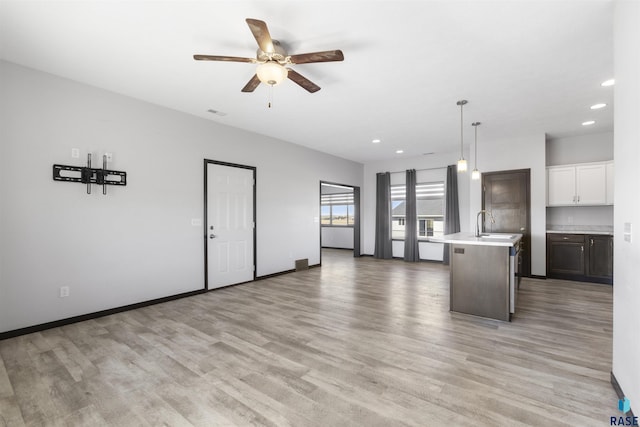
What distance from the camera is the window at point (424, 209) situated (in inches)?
308

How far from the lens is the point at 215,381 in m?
2.23

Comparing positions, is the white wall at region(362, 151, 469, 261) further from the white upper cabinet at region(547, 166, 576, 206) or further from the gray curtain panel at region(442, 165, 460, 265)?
the white upper cabinet at region(547, 166, 576, 206)

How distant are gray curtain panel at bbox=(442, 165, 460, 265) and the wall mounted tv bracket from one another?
6883mm

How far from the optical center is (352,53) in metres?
2.87

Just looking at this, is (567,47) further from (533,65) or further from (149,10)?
(149,10)

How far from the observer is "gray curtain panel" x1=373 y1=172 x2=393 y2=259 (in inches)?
329

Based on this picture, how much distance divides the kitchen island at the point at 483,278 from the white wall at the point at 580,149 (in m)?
3.91

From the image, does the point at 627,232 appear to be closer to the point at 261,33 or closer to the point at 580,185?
the point at 261,33

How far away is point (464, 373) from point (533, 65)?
3201 mm

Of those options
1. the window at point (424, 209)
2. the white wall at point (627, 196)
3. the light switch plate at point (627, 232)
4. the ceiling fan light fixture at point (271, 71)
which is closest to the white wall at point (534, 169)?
the window at point (424, 209)

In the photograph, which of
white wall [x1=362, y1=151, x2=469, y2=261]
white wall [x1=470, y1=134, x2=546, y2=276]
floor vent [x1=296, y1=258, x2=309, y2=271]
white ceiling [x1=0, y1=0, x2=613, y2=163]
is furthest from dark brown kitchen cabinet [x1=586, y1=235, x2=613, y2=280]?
floor vent [x1=296, y1=258, x2=309, y2=271]

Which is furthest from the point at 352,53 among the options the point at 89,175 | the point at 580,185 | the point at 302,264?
the point at 580,185

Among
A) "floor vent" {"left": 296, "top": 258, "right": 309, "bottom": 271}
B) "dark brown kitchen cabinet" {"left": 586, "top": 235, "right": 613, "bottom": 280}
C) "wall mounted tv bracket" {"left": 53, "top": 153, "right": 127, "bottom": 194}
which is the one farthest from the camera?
"floor vent" {"left": 296, "top": 258, "right": 309, "bottom": 271}

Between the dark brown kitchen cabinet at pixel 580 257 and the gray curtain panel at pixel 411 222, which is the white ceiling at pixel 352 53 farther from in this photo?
the gray curtain panel at pixel 411 222
